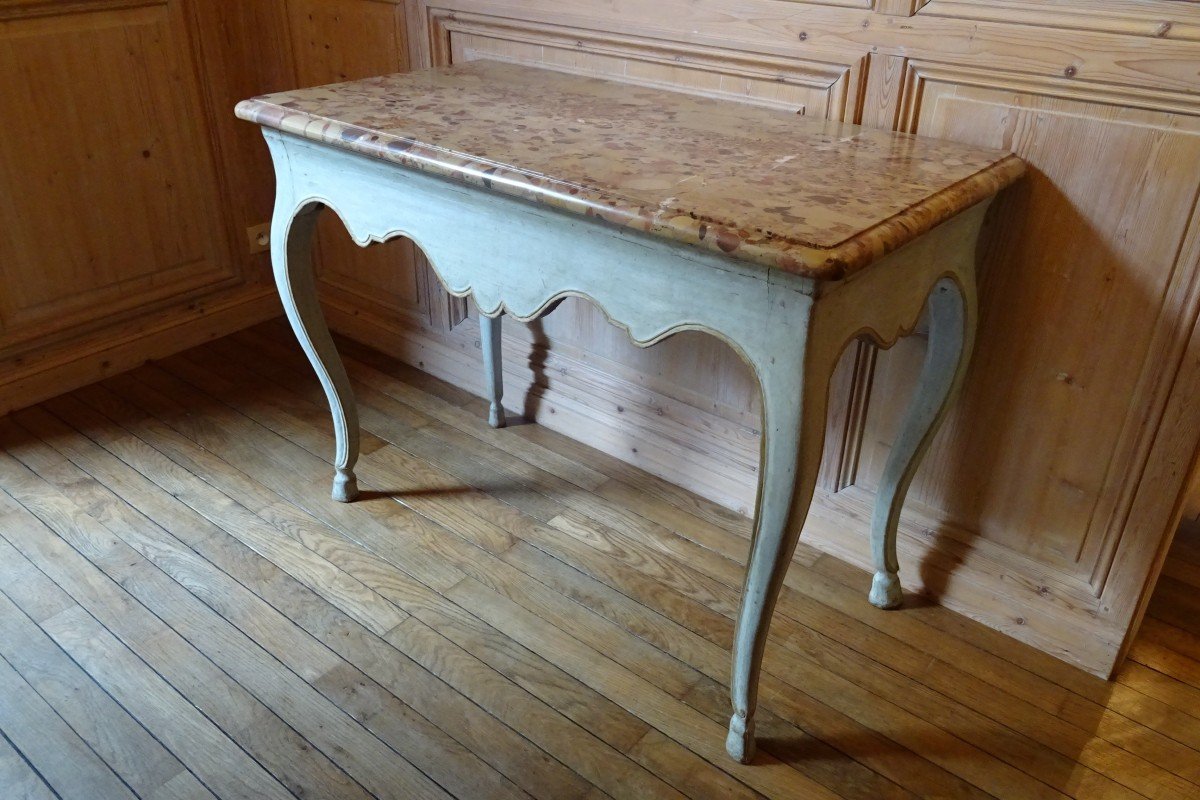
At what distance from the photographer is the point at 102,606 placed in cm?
168

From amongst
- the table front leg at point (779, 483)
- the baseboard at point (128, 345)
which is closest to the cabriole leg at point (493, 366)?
the baseboard at point (128, 345)

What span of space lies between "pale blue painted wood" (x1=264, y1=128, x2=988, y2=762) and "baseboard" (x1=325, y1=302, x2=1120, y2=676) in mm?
104

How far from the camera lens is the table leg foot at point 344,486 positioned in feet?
6.47

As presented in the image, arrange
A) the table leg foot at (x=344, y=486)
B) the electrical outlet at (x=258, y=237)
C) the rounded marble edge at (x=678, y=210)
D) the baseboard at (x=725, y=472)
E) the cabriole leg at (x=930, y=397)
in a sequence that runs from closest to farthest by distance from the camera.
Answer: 1. the rounded marble edge at (x=678, y=210)
2. the cabriole leg at (x=930, y=397)
3. the baseboard at (x=725, y=472)
4. the table leg foot at (x=344, y=486)
5. the electrical outlet at (x=258, y=237)

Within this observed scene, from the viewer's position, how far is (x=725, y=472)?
1.95 meters

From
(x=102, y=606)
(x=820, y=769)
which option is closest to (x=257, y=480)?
(x=102, y=606)

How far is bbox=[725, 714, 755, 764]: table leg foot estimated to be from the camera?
139 centimetres

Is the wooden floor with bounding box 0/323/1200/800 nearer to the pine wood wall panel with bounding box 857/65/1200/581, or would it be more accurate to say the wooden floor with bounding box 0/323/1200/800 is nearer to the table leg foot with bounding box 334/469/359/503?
the table leg foot with bounding box 334/469/359/503

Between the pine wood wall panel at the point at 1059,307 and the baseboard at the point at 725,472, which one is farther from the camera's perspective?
the baseboard at the point at 725,472

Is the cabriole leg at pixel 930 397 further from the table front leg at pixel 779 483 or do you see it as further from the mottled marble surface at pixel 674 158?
the table front leg at pixel 779 483

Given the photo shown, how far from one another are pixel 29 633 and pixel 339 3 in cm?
152

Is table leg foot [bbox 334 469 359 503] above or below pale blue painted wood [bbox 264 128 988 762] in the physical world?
below

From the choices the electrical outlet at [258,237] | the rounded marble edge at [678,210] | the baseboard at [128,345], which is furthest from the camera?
the electrical outlet at [258,237]

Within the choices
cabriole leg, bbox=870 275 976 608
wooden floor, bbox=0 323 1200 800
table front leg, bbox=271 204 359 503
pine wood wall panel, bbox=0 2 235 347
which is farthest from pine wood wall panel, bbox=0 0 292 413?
cabriole leg, bbox=870 275 976 608
